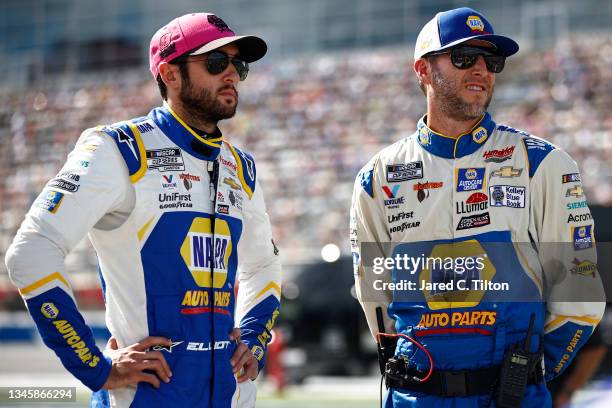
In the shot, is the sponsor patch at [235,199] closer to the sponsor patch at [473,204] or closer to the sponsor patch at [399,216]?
the sponsor patch at [399,216]

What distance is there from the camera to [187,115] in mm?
3707

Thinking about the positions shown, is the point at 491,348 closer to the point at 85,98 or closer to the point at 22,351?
the point at 22,351

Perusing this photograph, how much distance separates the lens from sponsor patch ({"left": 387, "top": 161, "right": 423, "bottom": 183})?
3807 mm

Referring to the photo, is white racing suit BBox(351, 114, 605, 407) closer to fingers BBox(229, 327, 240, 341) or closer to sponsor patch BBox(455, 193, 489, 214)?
sponsor patch BBox(455, 193, 489, 214)

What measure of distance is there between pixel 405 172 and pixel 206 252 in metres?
0.86

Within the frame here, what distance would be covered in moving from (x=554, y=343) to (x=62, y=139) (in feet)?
73.0

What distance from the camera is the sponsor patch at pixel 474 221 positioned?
364 centimetres

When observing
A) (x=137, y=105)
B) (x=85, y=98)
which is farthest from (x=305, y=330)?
(x=85, y=98)

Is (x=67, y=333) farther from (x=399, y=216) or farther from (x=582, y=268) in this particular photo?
(x=582, y=268)

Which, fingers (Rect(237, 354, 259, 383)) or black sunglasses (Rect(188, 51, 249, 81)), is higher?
black sunglasses (Rect(188, 51, 249, 81))

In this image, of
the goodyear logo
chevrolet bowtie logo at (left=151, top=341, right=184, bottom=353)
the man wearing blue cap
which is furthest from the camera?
the man wearing blue cap

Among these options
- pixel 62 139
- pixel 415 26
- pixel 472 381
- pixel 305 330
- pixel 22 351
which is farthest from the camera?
pixel 415 26

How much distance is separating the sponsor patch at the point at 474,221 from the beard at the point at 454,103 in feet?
1.33

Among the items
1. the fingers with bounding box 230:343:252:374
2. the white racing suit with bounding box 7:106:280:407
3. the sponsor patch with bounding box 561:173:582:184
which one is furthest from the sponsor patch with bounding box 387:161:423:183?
the fingers with bounding box 230:343:252:374
